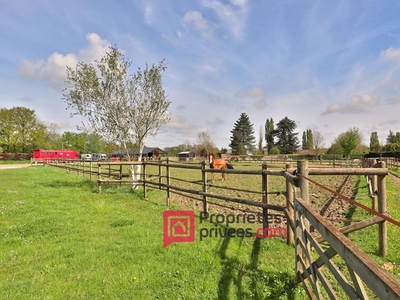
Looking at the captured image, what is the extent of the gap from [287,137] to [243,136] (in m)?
12.5

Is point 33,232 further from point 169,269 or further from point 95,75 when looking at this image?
point 95,75

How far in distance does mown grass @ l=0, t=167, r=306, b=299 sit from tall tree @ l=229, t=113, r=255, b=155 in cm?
6422

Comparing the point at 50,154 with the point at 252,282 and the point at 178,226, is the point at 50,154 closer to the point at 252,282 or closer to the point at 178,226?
the point at 178,226

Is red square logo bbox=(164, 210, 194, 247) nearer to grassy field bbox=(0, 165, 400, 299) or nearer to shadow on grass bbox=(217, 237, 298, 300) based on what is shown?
grassy field bbox=(0, 165, 400, 299)

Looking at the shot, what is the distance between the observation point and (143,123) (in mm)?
10562

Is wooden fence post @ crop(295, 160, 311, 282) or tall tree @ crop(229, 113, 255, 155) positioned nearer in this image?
→ wooden fence post @ crop(295, 160, 311, 282)

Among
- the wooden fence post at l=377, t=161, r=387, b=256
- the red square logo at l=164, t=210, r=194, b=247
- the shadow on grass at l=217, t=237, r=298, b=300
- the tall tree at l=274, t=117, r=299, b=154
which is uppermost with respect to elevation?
the tall tree at l=274, t=117, r=299, b=154

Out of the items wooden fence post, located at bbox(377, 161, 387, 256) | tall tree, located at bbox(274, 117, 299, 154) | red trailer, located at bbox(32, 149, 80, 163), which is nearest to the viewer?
wooden fence post, located at bbox(377, 161, 387, 256)

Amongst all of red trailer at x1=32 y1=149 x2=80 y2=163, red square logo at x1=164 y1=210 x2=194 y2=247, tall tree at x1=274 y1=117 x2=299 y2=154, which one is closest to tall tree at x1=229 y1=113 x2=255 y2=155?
tall tree at x1=274 y1=117 x2=299 y2=154

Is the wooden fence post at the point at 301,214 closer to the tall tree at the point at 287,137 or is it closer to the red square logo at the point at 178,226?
the red square logo at the point at 178,226

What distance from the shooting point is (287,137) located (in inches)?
2648

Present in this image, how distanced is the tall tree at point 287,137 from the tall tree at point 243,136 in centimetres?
806

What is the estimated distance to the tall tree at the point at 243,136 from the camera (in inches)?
2694

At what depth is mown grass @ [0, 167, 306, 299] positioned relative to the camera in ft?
8.56
